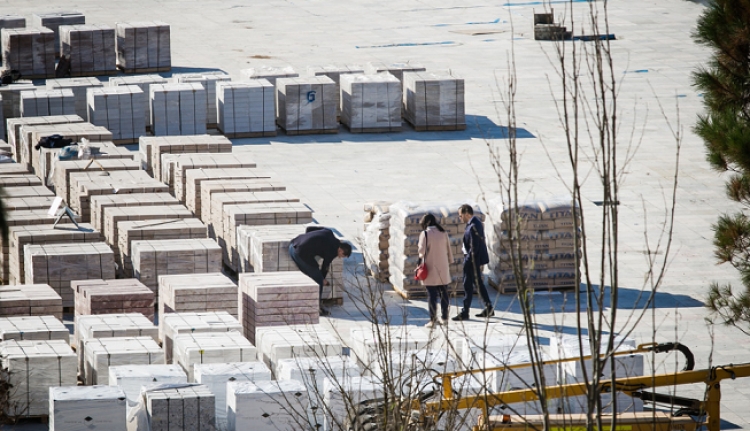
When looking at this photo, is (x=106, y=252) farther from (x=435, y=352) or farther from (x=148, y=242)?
(x=435, y=352)

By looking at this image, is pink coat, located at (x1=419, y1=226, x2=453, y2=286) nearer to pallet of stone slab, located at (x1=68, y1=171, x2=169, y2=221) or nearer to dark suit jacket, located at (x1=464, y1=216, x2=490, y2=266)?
dark suit jacket, located at (x1=464, y1=216, x2=490, y2=266)

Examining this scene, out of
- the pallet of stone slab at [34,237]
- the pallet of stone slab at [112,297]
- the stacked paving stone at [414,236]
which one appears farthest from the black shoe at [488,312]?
the pallet of stone slab at [34,237]

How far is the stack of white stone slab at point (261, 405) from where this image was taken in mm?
10438

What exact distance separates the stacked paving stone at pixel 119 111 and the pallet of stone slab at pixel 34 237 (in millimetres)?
8445

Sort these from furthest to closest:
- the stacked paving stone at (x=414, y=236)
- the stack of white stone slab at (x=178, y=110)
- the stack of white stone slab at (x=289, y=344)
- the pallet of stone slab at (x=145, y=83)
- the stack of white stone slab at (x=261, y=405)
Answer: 1. the pallet of stone slab at (x=145, y=83)
2. the stack of white stone slab at (x=178, y=110)
3. the stacked paving stone at (x=414, y=236)
4. the stack of white stone slab at (x=289, y=344)
5. the stack of white stone slab at (x=261, y=405)

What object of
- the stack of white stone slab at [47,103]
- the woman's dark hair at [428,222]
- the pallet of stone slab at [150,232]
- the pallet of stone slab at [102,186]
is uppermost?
the stack of white stone slab at [47,103]

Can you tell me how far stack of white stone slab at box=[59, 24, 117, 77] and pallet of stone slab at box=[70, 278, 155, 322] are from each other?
18.1 meters

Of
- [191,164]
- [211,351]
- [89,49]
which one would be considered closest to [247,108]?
[191,164]

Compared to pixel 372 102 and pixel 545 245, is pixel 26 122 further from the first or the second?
pixel 545 245

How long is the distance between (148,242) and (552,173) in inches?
392

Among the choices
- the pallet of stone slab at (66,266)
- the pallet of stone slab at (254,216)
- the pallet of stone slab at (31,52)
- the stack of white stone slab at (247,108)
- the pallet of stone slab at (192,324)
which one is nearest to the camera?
the pallet of stone slab at (192,324)

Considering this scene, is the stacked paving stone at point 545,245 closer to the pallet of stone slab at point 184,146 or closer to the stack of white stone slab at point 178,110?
the pallet of stone slab at point 184,146

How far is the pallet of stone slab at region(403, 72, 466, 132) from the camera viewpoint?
1011 inches

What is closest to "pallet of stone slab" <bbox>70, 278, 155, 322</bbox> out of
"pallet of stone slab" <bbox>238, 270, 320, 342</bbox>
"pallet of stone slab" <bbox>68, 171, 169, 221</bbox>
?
"pallet of stone slab" <bbox>238, 270, 320, 342</bbox>
